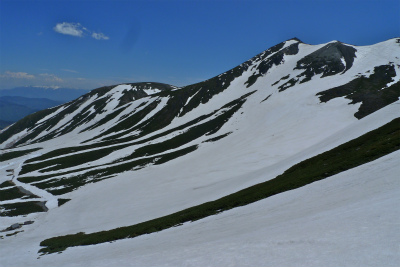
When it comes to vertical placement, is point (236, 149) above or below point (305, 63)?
below

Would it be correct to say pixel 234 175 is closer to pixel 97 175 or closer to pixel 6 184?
pixel 97 175

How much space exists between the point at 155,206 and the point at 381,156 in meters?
33.7

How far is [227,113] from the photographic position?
111375mm

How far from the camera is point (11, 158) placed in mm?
126062

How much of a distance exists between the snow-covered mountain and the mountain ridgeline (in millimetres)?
729

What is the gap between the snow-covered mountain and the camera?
14.0 meters

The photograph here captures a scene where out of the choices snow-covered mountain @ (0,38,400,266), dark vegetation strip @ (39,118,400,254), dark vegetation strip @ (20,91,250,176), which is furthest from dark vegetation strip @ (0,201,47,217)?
dark vegetation strip @ (20,91,250,176)

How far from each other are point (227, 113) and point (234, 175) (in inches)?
2457

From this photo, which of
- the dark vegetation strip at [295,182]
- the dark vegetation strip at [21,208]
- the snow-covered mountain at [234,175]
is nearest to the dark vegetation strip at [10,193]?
the snow-covered mountain at [234,175]

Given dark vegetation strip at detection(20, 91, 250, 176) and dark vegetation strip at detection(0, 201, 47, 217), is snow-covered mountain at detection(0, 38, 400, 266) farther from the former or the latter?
dark vegetation strip at detection(20, 91, 250, 176)

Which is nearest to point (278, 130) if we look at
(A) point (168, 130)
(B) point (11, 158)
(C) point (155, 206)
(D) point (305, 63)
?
(C) point (155, 206)

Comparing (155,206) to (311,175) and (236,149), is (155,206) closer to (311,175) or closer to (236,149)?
(311,175)

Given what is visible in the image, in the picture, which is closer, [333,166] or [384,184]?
[384,184]

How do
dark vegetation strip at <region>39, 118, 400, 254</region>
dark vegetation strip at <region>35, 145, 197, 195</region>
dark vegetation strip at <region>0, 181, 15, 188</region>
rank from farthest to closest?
dark vegetation strip at <region>0, 181, 15, 188</region> < dark vegetation strip at <region>35, 145, 197, 195</region> < dark vegetation strip at <region>39, 118, 400, 254</region>
